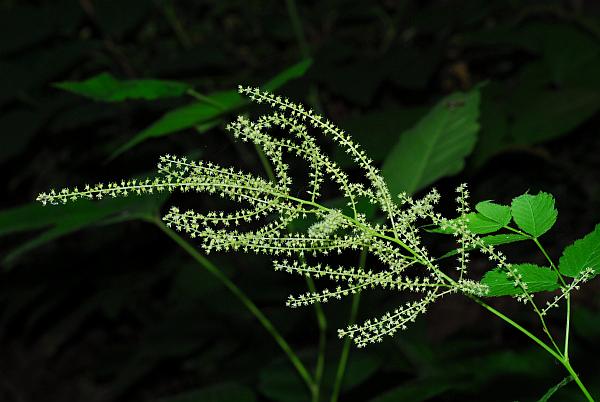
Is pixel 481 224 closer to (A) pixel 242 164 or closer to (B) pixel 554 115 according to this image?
(B) pixel 554 115

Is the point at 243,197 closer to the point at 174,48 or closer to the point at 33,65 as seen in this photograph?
the point at 33,65

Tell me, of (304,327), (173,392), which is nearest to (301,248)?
(304,327)

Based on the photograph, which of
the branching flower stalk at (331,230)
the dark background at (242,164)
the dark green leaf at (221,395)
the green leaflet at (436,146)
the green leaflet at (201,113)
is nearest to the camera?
the branching flower stalk at (331,230)

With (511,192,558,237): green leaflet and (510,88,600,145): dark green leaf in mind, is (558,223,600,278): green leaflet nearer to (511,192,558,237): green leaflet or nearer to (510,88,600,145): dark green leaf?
(511,192,558,237): green leaflet

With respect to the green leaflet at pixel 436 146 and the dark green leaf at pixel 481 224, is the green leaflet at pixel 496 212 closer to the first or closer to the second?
the dark green leaf at pixel 481 224

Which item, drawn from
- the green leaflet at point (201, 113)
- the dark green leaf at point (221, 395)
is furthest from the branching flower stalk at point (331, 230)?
Answer: the dark green leaf at point (221, 395)

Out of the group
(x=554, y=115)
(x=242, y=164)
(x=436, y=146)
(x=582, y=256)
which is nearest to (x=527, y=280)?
(x=582, y=256)
